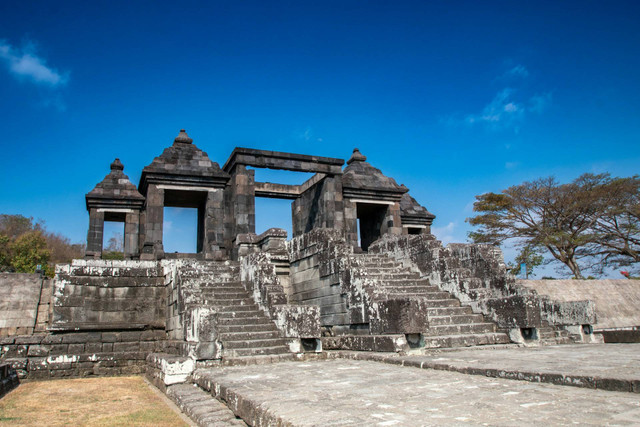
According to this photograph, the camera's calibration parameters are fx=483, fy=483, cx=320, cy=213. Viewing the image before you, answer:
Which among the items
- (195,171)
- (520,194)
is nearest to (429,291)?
(195,171)

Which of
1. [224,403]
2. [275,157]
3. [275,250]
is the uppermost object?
[275,157]

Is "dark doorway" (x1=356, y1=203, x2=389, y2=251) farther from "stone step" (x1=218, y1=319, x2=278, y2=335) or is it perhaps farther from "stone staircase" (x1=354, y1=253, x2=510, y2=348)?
"stone step" (x1=218, y1=319, x2=278, y2=335)

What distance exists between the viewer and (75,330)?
10688 millimetres

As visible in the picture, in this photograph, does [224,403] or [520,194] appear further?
[520,194]

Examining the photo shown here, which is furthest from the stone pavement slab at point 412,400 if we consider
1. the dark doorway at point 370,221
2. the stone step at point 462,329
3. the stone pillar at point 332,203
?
the dark doorway at point 370,221

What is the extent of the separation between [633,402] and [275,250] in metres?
9.02

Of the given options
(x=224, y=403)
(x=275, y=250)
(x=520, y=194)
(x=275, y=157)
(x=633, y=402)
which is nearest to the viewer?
(x=633, y=402)

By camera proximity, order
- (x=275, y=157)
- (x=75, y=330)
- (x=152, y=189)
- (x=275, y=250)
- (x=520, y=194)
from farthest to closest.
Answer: (x=520, y=194) < (x=275, y=157) < (x=152, y=189) < (x=275, y=250) < (x=75, y=330)

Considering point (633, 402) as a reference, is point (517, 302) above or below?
above

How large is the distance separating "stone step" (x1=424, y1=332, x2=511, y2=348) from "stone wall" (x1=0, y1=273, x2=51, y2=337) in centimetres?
976

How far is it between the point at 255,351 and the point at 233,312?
4.66 feet

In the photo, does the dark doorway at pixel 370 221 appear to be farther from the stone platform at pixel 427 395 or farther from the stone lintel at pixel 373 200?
the stone platform at pixel 427 395

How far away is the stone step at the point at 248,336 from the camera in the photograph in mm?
8641

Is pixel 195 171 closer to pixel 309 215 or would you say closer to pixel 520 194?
pixel 309 215
